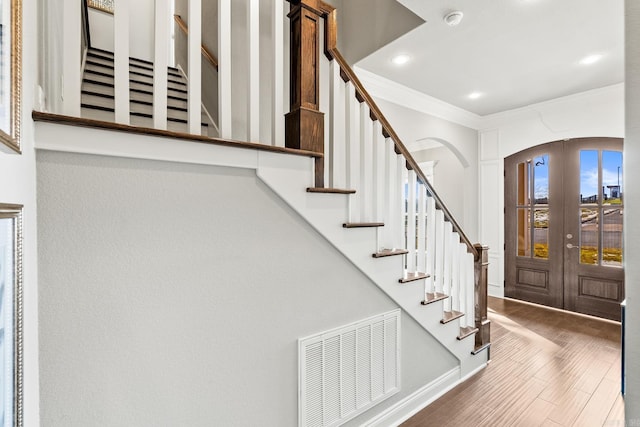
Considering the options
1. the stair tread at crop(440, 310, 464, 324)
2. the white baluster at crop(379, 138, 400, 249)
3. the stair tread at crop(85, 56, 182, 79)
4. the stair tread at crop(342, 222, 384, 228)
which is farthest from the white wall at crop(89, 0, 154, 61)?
the stair tread at crop(440, 310, 464, 324)

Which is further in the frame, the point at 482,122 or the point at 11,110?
the point at 482,122

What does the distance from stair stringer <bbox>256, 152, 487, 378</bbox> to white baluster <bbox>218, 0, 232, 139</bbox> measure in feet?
0.66

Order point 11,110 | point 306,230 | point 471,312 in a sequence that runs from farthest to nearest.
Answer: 1. point 471,312
2. point 306,230
3. point 11,110

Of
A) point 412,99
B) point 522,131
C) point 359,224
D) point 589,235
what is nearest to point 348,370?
point 359,224

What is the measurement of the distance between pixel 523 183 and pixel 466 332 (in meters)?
3.06

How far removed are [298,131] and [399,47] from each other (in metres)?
1.92

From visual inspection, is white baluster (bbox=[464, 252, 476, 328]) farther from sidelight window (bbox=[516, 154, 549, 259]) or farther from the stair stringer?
sidelight window (bbox=[516, 154, 549, 259])

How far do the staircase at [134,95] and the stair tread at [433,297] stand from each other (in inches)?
79.9

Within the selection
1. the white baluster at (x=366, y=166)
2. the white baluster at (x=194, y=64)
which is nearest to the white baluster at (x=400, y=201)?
the white baluster at (x=366, y=166)

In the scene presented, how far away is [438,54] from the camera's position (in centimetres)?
295

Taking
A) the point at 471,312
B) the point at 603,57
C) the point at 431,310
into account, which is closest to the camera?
the point at 431,310

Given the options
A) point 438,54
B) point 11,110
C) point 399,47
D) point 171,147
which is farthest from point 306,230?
point 438,54

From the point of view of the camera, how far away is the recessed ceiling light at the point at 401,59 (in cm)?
299

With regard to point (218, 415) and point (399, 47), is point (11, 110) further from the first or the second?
point (399, 47)
